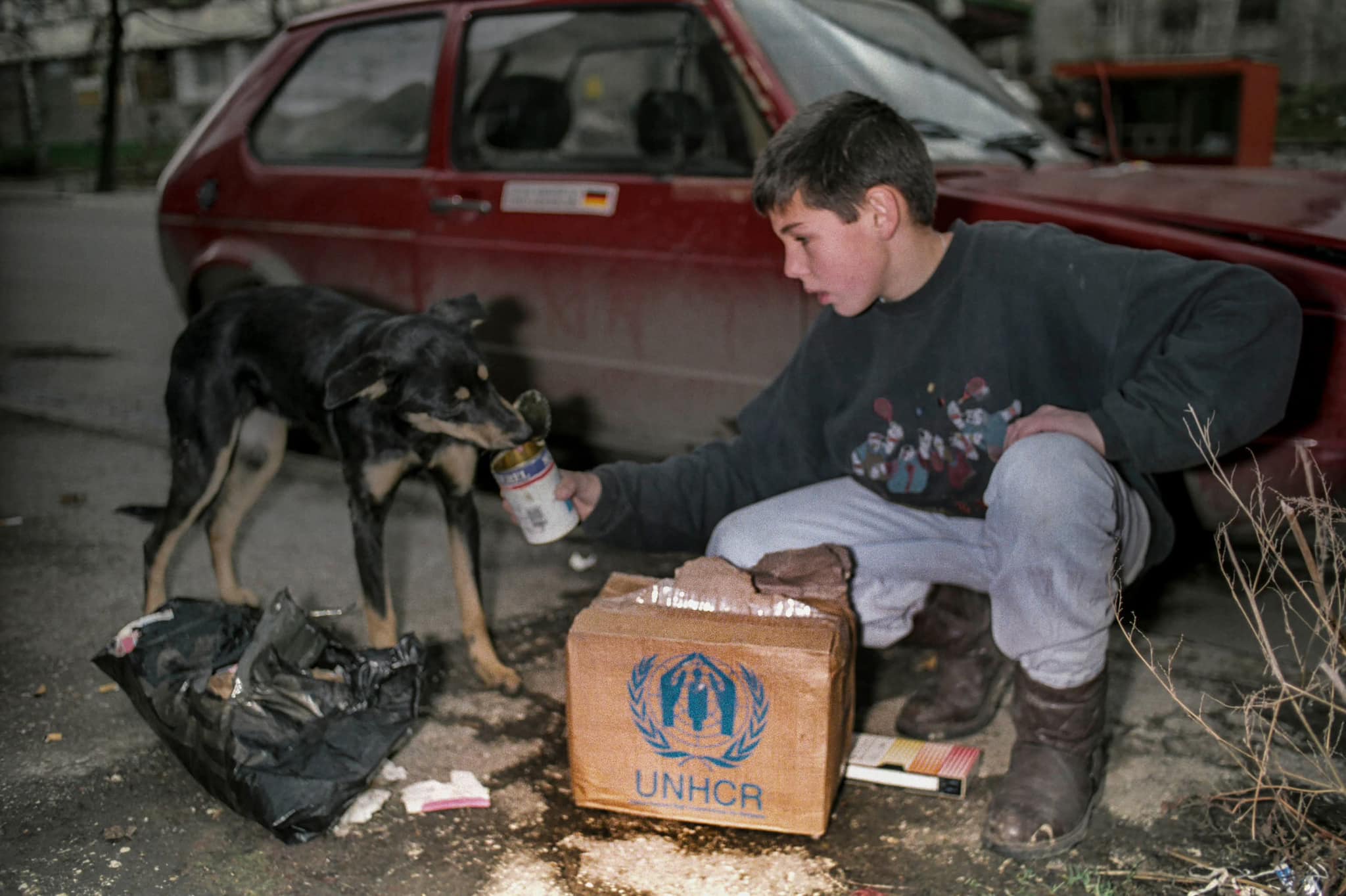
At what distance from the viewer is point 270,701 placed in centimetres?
234

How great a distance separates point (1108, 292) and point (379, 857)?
1.74 meters

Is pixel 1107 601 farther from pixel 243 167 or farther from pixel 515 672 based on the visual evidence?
pixel 243 167

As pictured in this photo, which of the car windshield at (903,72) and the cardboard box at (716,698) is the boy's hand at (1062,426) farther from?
the car windshield at (903,72)

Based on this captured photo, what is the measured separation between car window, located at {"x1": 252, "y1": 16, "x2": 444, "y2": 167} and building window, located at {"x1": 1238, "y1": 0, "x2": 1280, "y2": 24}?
3296 cm

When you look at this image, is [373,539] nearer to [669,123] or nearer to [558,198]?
[558,198]

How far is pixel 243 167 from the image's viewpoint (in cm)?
459

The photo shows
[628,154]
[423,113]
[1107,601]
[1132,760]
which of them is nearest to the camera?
[1107,601]

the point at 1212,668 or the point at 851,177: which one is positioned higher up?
the point at 851,177

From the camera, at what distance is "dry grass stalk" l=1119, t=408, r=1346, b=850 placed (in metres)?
1.89

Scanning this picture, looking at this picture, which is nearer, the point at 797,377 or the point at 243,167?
the point at 797,377

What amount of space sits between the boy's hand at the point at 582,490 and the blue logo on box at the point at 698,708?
1.59 ft

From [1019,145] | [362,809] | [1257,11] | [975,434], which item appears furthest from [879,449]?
[1257,11]

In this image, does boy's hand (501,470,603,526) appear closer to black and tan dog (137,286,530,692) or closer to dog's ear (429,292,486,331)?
black and tan dog (137,286,530,692)

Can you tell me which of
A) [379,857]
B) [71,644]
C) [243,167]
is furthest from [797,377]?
[243,167]
